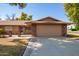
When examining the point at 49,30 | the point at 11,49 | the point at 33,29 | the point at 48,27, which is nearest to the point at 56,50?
the point at 11,49

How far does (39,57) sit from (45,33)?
28.8 ft

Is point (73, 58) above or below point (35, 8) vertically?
below

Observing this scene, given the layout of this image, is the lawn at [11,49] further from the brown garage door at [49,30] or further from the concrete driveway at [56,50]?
the brown garage door at [49,30]

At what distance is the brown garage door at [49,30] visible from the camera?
49.9ft

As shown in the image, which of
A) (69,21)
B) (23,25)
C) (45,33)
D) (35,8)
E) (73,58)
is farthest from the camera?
(23,25)

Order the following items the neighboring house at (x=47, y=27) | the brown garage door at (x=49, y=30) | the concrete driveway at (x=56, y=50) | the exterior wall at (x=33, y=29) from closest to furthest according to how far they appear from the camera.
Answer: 1. the concrete driveway at (x=56, y=50)
2. the brown garage door at (x=49, y=30)
3. the neighboring house at (x=47, y=27)
4. the exterior wall at (x=33, y=29)

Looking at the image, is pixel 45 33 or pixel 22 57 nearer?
pixel 22 57

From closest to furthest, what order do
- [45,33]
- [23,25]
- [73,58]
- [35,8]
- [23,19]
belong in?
[73,58], [35,8], [45,33], [23,25], [23,19]

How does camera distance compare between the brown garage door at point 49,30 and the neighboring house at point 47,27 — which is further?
the neighboring house at point 47,27

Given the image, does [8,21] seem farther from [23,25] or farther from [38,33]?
[38,33]

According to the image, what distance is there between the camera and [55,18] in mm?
15586

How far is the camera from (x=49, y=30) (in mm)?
15312

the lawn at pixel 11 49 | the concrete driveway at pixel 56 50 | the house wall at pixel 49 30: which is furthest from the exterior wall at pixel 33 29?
the concrete driveway at pixel 56 50

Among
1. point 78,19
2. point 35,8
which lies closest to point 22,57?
point 35,8
